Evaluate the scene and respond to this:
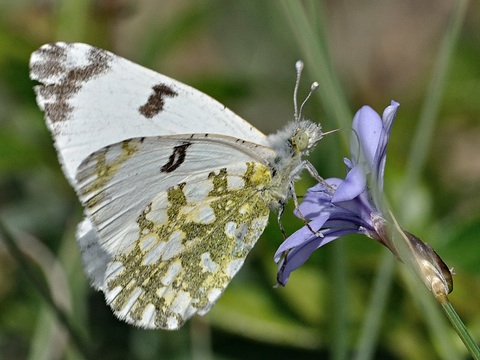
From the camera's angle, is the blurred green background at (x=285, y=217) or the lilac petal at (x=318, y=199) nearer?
the lilac petal at (x=318, y=199)

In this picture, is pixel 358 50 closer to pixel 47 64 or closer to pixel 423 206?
pixel 423 206

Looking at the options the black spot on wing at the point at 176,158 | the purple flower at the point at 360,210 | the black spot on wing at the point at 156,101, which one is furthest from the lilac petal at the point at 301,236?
the black spot on wing at the point at 156,101

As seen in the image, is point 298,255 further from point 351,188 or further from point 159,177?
point 159,177

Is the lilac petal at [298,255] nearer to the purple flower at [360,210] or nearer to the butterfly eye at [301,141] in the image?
the purple flower at [360,210]

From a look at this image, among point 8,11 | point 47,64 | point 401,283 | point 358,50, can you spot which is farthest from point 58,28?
point 358,50

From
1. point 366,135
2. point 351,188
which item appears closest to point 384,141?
point 366,135

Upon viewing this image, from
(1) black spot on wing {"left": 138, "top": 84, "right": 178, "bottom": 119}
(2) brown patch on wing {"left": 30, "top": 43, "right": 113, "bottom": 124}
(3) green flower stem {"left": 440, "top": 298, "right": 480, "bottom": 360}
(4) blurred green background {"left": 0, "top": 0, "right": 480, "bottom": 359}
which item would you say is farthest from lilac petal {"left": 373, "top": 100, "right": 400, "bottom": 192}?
(2) brown patch on wing {"left": 30, "top": 43, "right": 113, "bottom": 124}

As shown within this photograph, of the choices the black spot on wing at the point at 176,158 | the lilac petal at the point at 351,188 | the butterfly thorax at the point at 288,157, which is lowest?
the butterfly thorax at the point at 288,157
